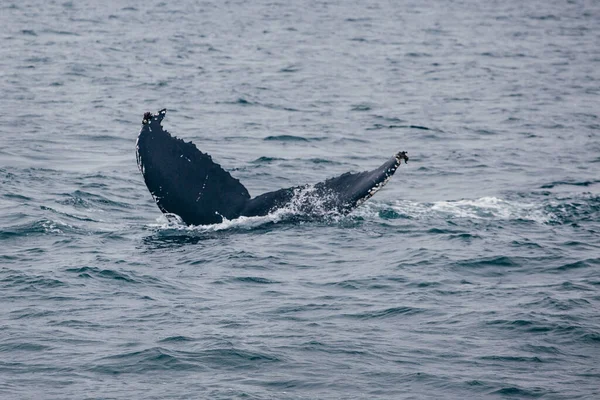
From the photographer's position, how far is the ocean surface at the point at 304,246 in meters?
11.4

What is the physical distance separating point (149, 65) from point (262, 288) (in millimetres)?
24399

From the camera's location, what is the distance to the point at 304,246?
16.0 m

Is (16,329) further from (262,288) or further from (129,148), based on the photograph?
(129,148)

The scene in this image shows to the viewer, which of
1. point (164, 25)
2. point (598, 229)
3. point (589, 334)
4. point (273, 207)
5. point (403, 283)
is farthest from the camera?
point (164, 25)

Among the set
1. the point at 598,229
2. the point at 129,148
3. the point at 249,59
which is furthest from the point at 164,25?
the point at 598,229

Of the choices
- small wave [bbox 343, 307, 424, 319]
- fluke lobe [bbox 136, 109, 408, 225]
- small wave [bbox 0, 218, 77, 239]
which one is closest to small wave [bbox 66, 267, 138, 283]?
fluke lobe [bbox 136, 109, 408, 225]

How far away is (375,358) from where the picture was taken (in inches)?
460

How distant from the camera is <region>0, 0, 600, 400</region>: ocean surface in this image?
450 inches

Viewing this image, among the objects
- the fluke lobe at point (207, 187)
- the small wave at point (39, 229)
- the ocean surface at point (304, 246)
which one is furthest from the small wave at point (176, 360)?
the small wave at point (39, 229)

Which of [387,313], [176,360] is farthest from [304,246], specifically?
[176,360]

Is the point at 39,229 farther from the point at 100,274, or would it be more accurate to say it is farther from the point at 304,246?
the point at 304,246

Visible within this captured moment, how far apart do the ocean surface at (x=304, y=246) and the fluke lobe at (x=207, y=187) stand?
1.62 feet

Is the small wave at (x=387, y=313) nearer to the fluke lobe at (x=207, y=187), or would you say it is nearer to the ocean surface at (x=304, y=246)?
the ocean surface at (x=304, y=246)

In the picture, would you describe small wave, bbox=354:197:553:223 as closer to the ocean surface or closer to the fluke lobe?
the ocean surface
